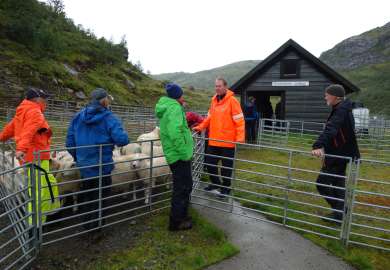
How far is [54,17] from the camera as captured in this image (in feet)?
121

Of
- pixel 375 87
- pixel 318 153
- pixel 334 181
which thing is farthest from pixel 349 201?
pixel 375 87

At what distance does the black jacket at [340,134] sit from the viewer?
16.7ft

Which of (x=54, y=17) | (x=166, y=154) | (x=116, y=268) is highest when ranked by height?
(x=54, y=17)

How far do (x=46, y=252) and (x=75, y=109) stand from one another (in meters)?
19.0

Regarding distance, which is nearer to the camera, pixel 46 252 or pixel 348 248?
pixel 46 252

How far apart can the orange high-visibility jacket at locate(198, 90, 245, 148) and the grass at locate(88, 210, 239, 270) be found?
5.98 feet

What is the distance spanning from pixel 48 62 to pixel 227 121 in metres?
23.3

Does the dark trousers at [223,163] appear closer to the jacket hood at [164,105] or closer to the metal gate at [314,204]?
the metal gate at [314,204]

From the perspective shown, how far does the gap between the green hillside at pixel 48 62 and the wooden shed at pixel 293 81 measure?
13959 millimetres

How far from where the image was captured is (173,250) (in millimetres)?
4609

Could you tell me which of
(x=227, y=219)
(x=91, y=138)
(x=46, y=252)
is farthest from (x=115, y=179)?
(x=227, y=219)

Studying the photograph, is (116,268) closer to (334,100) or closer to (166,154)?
(166,154)

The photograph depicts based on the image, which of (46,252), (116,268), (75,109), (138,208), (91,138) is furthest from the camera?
(75,109)

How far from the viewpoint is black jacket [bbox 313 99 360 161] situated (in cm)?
510
